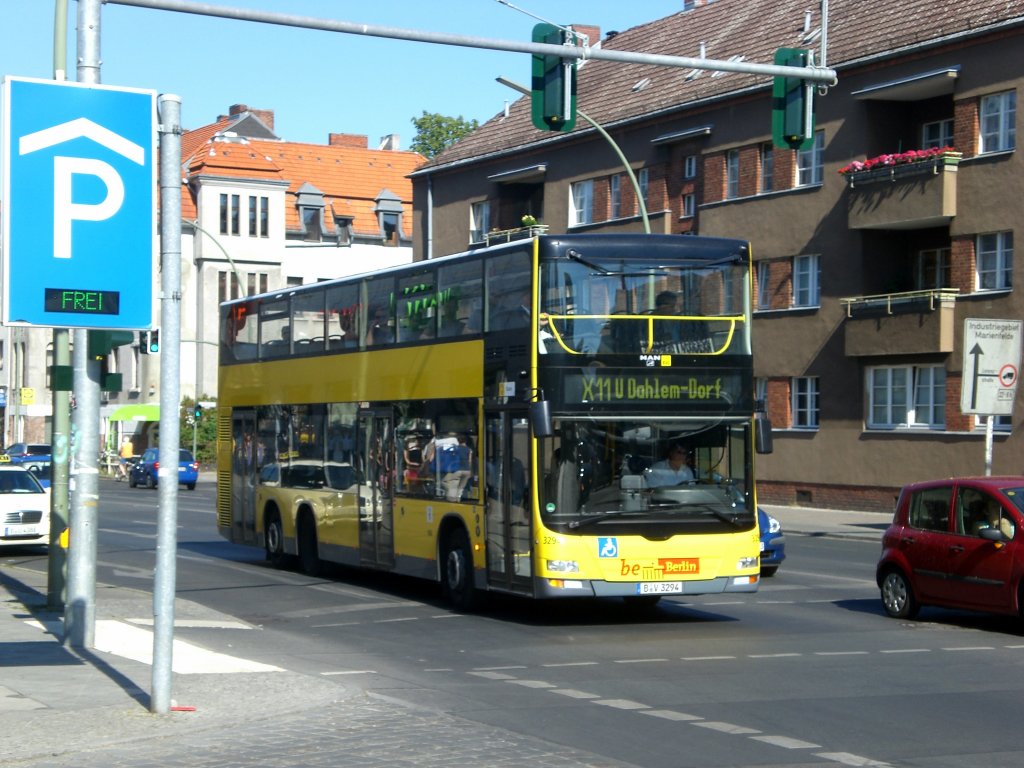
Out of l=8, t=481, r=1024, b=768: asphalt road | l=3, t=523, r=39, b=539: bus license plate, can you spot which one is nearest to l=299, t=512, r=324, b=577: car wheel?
l=8, t=481, r=1024, b=768: asphalt road

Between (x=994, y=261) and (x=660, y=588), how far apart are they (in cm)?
2343

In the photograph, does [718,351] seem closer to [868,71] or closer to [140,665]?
[140,665]

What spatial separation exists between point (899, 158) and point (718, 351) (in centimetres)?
2367

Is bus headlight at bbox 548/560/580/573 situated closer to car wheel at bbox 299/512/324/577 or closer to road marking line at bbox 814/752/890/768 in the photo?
road marking line at bbox 814/752/890/768

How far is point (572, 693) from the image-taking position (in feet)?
38.4

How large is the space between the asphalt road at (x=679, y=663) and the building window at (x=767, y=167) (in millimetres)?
22558

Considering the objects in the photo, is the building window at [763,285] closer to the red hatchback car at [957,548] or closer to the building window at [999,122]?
the building window at [999,122]

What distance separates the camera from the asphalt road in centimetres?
977

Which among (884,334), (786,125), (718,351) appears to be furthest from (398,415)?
→ (884,334)

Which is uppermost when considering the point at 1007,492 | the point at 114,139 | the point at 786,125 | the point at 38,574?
the point at 786,125

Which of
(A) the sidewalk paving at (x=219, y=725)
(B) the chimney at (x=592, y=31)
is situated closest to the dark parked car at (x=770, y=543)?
(A) the sidewalk paving at (x=219, y=725)

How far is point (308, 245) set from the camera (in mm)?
90000

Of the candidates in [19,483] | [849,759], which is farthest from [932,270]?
[849,759]

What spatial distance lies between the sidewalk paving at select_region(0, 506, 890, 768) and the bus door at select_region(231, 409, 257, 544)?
35.6 ft
